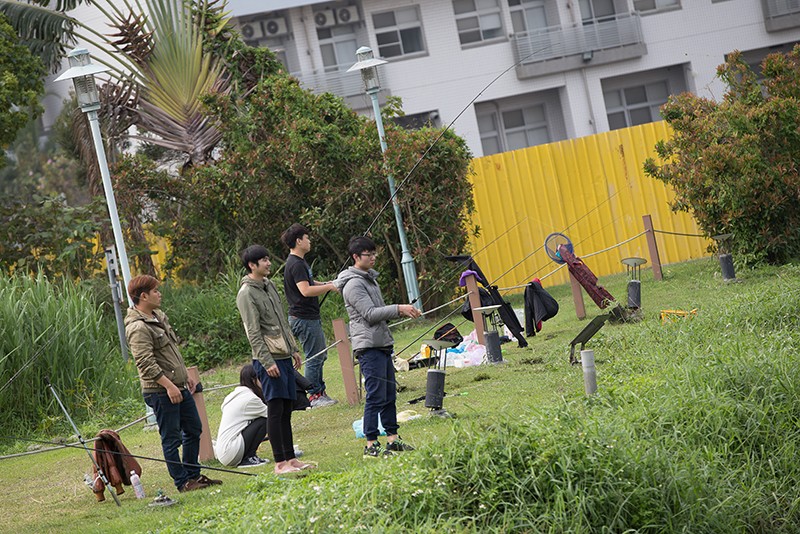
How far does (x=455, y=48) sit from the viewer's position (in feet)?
96.3

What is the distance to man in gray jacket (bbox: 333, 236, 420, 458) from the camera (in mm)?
8062

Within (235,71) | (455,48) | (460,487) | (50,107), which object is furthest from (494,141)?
(460,487)

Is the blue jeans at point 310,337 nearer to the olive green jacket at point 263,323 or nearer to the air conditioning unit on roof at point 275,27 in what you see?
the olive green jacket at point 263,323

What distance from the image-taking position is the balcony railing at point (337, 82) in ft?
96.3

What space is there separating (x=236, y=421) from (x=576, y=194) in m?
11.8

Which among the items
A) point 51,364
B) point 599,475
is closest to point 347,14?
point 51,364

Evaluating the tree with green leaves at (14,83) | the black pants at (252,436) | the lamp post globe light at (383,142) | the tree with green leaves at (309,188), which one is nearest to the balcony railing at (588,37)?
the tree with green leaves at (309,188)

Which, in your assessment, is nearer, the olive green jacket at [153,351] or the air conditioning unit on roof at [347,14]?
the olive green jacket at [153,351]

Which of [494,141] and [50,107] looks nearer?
[494,141]

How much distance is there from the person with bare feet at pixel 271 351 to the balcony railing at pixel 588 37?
21.6m

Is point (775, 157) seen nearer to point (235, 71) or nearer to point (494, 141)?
point (235, 71)

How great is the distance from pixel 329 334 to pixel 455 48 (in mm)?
14914

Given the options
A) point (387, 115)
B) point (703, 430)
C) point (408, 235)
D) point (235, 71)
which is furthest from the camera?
point (235, 71)

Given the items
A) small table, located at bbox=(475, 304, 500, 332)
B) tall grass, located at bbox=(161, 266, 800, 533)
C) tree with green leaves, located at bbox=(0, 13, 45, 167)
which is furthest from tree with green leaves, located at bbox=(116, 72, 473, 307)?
tall grass, located at bbox=(161, 266, 800, 533)
